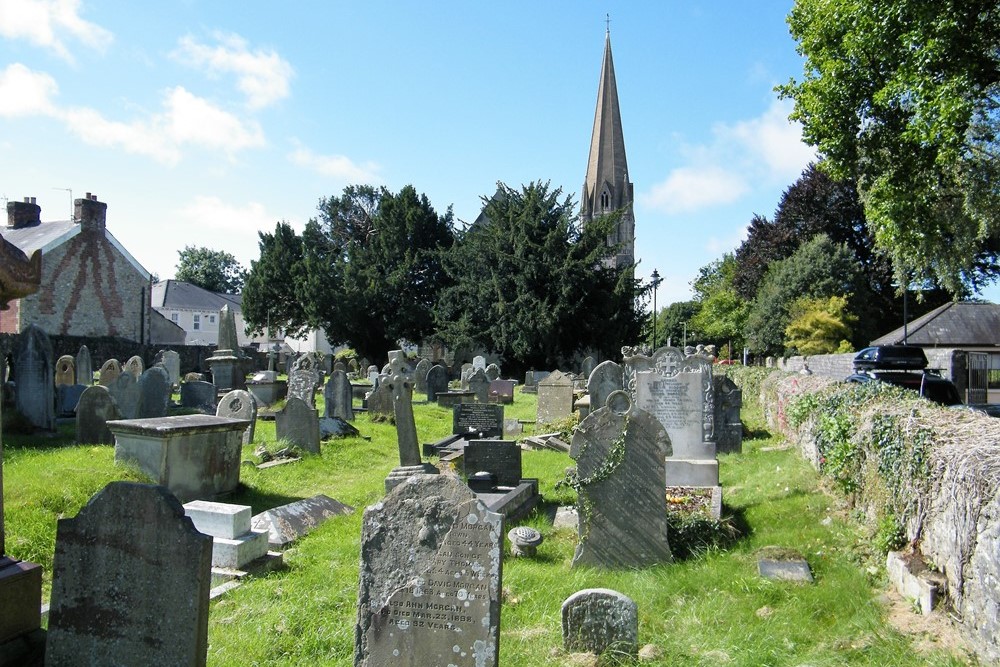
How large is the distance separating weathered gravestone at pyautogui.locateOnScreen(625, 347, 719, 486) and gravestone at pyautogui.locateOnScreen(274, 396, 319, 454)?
218 inches

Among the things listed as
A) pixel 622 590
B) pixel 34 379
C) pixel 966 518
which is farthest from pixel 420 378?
pixel 966 518

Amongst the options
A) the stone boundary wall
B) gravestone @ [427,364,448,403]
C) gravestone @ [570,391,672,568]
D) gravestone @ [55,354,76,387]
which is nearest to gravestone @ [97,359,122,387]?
gravestone @ [55,354,76,387]

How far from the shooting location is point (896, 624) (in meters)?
4.98

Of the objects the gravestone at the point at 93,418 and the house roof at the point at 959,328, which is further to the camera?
the house roof at the point at 959,328

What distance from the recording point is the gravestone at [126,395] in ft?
43.8

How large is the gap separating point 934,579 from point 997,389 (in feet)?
80.6

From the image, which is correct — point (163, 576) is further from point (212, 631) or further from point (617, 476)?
point (617, 476)

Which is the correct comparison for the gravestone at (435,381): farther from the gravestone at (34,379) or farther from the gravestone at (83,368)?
the gravestone at (34,379)

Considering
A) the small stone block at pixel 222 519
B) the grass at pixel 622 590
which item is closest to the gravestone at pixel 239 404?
the grass at pixel 622 590

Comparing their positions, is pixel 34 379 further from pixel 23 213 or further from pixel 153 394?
pixel 23 213

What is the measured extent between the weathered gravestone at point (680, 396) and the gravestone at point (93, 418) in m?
8.74

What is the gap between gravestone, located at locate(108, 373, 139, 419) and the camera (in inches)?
526

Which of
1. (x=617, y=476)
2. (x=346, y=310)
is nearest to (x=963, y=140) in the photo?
(x=617, y=476)

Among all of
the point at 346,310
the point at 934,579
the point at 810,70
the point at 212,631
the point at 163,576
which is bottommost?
the point at 212,631
